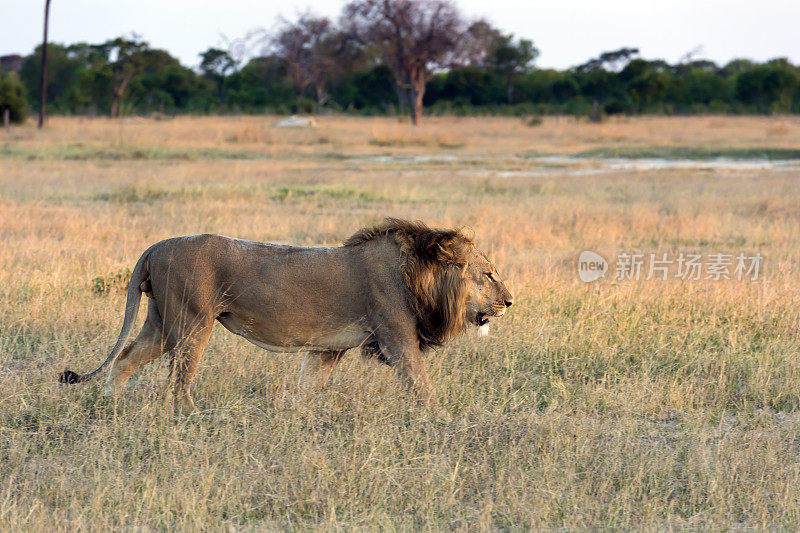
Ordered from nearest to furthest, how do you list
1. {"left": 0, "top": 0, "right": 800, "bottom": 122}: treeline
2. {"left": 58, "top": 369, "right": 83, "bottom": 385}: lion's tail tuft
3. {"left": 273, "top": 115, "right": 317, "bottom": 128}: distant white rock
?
{"left": 58, "top": 369, "right": 83, "bottom": 385}: lion's tail tuft < {"left": 273, "top": 115, "right": 317, "bottom": 128}: distant white rock < {"left": 0, "top": 0, "right": 800, "bottom": 122}: treeline

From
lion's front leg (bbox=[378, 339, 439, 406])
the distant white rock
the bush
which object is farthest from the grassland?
the distant white rock

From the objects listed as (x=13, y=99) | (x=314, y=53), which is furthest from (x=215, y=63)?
(x=13, y=99)

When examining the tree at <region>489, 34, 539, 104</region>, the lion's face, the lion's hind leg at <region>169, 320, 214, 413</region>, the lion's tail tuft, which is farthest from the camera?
the tree at <region>489, 34, 539, 104</region>

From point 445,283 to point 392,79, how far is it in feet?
200

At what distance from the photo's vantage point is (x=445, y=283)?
15.2 feet

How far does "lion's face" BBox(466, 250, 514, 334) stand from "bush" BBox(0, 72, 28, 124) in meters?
36.9

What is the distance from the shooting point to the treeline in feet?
172

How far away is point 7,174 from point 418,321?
1554 cm

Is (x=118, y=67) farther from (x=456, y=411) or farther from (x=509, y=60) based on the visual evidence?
(x=456, y=411)

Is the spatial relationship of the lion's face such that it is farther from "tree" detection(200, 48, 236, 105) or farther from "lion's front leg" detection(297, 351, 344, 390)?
"tree" detection(200, 48, 236, 105)

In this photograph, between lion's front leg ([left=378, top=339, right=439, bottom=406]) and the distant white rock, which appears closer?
lion's front leg ([left=378, top=339, right=439, bottom=406])

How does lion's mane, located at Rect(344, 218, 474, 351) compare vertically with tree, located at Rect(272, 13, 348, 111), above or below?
below

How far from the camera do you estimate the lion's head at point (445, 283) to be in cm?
462

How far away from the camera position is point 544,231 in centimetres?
1124
